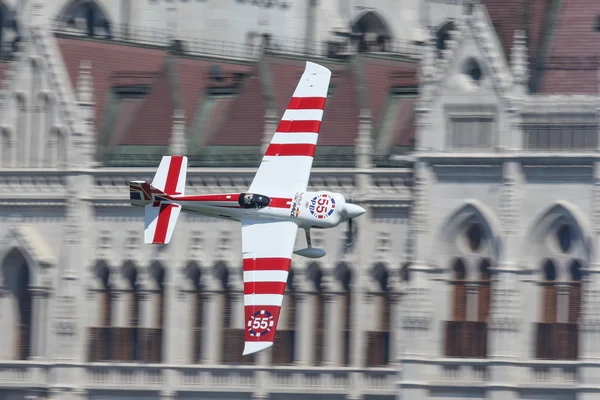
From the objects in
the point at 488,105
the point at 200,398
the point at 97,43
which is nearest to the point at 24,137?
the point at 97,43

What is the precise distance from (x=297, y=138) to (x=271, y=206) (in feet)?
12.1

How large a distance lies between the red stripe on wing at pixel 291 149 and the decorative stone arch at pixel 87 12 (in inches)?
992

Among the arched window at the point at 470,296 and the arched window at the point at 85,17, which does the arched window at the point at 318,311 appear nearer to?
the arched window at the point at 470,296

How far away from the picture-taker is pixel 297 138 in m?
99.4

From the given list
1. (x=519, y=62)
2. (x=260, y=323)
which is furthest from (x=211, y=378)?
(x=260, y=323)

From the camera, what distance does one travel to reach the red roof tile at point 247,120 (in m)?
111

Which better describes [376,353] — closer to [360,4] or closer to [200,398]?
[200,398]

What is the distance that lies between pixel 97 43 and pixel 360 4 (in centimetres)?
1245

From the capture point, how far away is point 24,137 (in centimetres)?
11406

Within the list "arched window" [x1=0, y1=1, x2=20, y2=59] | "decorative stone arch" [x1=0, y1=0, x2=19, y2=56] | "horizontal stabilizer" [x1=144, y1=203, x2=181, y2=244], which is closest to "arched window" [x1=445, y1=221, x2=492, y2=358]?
"horizontal stabilizer" [x1=144, y1=203, x2=181, y2=244]

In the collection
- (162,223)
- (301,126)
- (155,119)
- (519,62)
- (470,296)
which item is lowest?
(470,296)

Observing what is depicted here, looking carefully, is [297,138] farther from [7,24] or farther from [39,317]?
[7,24]

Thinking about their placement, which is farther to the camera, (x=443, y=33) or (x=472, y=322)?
(x=443, y=33)

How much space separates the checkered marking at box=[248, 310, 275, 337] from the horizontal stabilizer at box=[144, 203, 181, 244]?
6.75 metres
